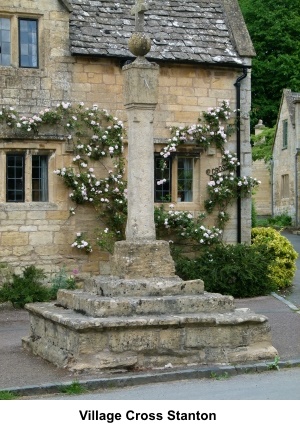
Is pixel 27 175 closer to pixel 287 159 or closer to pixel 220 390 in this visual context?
pixel 220 390

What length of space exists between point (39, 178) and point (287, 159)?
78.4 feet

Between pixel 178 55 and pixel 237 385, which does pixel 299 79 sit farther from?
pixel 237 385

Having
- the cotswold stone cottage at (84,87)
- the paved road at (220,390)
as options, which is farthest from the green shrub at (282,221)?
the paved road at (220,390)

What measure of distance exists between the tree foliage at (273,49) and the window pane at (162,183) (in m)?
23.4

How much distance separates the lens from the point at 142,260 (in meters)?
11.1

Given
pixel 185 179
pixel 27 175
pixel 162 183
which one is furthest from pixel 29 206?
pixel 185 179

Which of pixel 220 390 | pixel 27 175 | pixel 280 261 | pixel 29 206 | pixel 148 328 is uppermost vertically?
pixel 27 175

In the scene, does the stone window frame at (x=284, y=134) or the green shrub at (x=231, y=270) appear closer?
the green shrub at (x=231, y=270)

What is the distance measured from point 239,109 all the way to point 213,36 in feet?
5.87

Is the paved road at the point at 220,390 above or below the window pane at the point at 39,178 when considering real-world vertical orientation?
below

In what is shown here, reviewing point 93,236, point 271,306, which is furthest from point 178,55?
point 271,306

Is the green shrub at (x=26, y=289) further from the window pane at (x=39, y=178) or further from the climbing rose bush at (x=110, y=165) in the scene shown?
the window pane at (x=39, y=178)

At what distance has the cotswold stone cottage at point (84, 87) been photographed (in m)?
17.3

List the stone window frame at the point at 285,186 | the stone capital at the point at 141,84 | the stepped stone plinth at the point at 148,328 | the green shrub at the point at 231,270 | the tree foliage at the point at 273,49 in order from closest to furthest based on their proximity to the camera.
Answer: the stepped stone plinth at the point at 148,328, the stone capital at the point at 141,84, the green shrub at the point at 231,270, the stone window frame at the point at 285,186, the tree foliage at the point at 273,49
